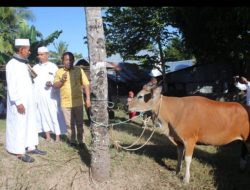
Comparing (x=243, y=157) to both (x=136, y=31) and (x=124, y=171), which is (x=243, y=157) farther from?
(x=136, y=31)

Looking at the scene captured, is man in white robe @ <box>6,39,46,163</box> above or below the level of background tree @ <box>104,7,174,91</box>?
below

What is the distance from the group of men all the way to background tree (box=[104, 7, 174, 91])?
1243 centimetres

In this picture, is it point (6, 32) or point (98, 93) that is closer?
point (98, 93)

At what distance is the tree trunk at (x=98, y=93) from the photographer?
589cm

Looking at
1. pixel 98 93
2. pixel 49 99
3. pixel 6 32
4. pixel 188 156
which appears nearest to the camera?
pixel 98 93

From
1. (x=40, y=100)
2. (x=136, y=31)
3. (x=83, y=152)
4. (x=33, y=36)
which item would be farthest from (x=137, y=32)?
(x=83, y=152)

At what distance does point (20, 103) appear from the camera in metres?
6.67

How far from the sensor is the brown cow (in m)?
6.76

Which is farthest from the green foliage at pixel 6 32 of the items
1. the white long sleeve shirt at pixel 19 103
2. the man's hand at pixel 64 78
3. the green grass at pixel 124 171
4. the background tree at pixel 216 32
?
the white long sleeve shirt at pixel 19 103

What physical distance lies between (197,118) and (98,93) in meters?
1.86

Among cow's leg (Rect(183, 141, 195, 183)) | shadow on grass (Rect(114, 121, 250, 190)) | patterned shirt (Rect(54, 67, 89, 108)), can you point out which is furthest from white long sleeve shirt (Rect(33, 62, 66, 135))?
cow's leg (Rect(183, 141, 195, 183))

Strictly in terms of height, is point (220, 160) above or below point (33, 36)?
below

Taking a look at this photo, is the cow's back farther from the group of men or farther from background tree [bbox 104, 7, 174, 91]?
background tree [bbox 104, 7, 174, 91]

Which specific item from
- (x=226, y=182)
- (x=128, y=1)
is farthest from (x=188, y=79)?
(x=128, y=1)
